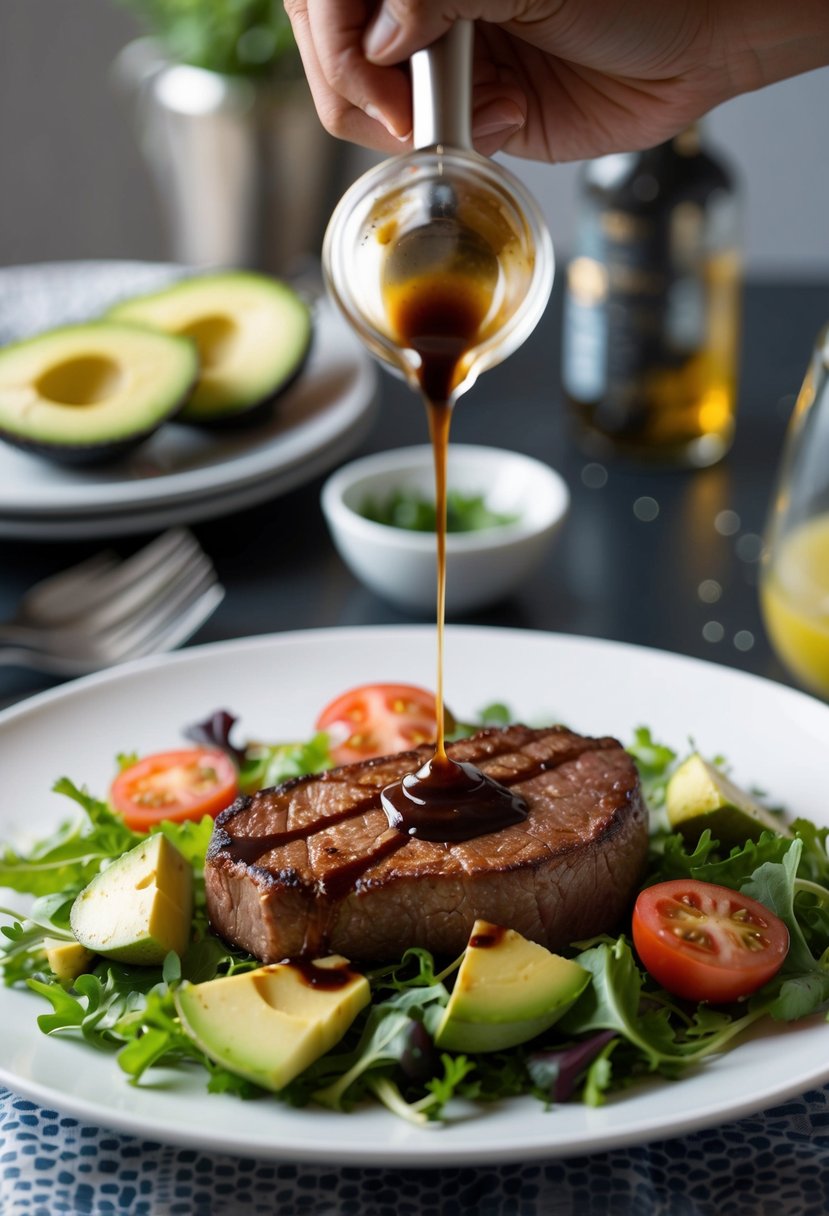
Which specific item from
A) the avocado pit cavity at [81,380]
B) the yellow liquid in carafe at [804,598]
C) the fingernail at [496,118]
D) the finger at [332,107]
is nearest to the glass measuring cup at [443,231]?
the finger at [332,107]

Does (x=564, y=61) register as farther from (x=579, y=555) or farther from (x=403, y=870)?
(x=403, y=870)

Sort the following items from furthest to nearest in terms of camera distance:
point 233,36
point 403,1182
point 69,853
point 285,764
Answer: point 233,36
point 285,764
point 69,853
point 403,1182

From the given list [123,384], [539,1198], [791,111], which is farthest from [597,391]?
[791,111]

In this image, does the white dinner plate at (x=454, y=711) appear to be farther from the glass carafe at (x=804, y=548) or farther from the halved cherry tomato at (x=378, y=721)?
the glass carafe at (x=804, y=548)

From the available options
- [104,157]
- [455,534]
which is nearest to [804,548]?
[455,534]

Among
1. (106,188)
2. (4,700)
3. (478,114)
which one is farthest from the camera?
(106,188)

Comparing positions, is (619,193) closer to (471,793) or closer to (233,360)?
(233,360)
